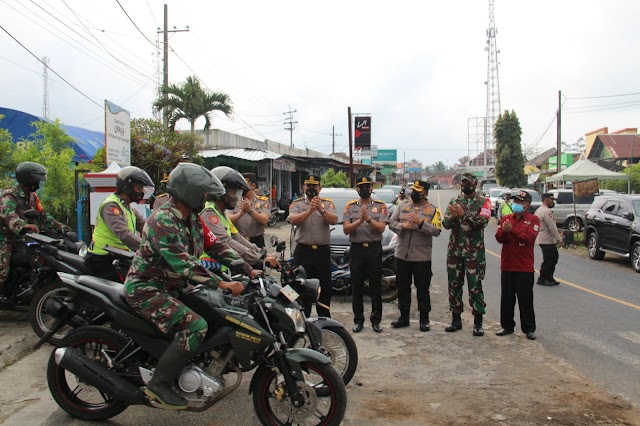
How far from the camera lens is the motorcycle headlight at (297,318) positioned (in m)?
3.76

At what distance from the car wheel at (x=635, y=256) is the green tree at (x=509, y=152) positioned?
42.3 meters

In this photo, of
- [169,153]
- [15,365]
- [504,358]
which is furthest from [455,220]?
[169,153]

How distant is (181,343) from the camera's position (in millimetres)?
3490

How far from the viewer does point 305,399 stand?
11.7ft

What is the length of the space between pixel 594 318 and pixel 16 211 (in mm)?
7776

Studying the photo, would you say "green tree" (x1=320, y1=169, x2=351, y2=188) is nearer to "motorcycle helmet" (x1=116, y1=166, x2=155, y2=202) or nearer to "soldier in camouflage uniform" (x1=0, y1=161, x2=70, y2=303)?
"soldier in camouflage uniform" (x1=0, y1=161, x2=70, y2=303)

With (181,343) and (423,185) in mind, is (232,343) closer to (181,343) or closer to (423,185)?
(181,343)

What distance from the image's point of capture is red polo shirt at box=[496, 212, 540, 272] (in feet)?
21.0

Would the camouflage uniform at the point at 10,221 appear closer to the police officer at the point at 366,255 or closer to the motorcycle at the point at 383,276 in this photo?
the police officer at the point at 366,255

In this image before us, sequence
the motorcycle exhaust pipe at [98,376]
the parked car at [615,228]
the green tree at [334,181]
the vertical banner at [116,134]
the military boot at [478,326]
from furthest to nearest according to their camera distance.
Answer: the green tree at [334,181]
the parked car at [615,228]
the vertical banner at [116,134]
the military boot at [478,326]
the motorcycle exhaust pipe at [98,376]

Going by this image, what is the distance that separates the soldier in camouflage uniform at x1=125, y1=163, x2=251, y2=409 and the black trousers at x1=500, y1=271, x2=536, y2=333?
4.16m

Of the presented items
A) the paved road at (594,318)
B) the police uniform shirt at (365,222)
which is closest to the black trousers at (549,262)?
the paved road at (594,318)

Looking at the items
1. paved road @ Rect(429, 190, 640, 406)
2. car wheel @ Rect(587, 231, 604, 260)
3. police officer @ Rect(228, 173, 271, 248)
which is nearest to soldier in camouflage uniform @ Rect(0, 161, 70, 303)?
police officer @ Rect(228, 173, 271, 248)

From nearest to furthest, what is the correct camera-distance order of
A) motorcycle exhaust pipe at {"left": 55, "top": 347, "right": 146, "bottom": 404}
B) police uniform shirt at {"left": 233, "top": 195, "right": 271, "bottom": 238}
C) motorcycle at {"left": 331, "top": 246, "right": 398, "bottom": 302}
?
motorcycle exhaust pipe at {"left": 55, "top": 347, "right": 146, "bottom": 404} → police uniform shirt at {"left": 233, "top": 195, "right": 271, "bottom": 238} → motorcycle at {"left": 331, "top": 246, "right": 398, "bottom": 302}
